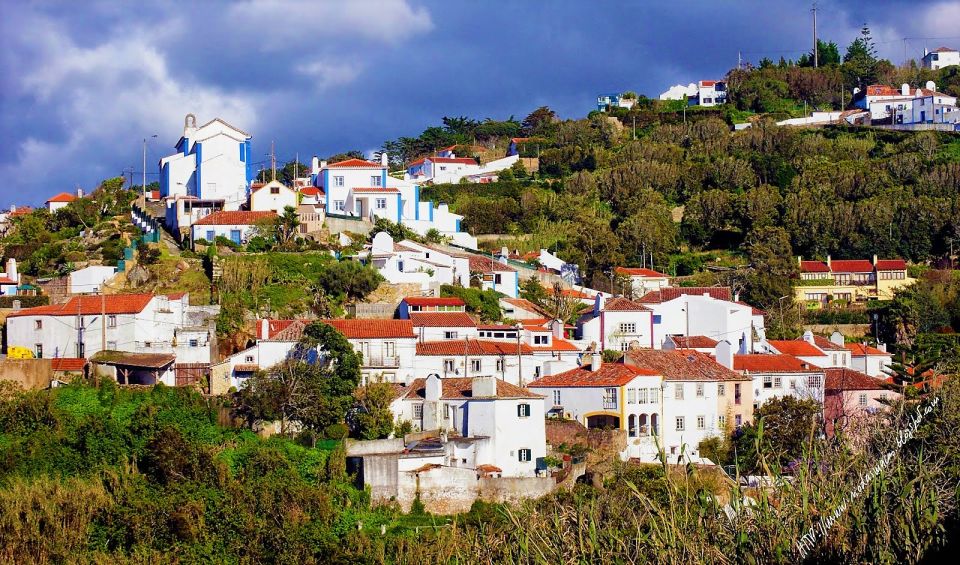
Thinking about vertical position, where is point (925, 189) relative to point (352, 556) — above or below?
above

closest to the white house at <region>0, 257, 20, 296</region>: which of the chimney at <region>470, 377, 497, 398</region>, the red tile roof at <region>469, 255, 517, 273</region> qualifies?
the red tile roof at <region>469, 255, 517, 273</region>

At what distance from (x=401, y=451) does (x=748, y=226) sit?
3897cm

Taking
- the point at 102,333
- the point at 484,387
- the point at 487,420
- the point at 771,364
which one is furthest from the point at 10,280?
the point at 771,364

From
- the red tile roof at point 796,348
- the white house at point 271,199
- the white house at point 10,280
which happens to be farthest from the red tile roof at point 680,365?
the white house at point 10,280

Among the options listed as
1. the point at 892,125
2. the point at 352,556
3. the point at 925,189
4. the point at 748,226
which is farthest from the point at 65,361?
the point at 892,125

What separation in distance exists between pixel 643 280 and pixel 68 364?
30.4 m

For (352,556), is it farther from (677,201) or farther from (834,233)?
(677,201)

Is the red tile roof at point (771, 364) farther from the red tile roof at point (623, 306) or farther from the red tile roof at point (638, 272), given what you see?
the red tile roof at point (638, 272)

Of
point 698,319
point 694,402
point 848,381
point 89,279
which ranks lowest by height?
point 694,402

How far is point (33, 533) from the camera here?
3725 cm

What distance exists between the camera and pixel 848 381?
181 ft

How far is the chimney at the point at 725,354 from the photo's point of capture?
5488cm

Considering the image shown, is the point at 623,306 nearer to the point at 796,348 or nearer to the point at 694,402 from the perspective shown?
the point at 796,348

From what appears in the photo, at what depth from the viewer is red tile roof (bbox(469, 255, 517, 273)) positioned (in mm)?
65062
